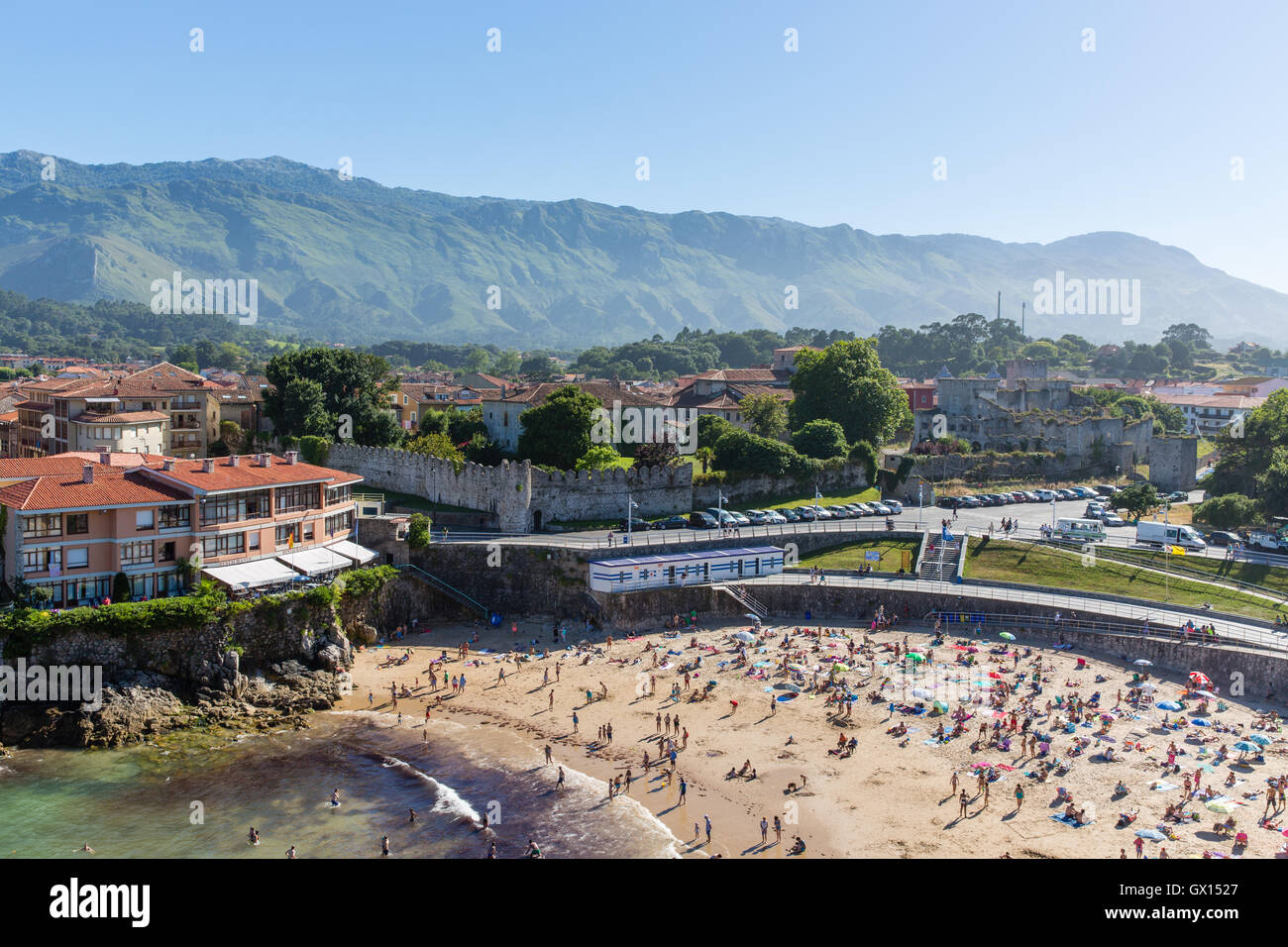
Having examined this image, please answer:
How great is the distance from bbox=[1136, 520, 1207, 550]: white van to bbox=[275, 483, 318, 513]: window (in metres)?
45.2

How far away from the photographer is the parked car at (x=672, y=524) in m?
57.9

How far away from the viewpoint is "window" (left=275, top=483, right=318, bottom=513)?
48.4 meters

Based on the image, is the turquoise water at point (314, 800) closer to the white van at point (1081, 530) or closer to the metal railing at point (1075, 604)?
the metal railing at point (1075, 604)

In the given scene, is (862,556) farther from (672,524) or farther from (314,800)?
(314,800)

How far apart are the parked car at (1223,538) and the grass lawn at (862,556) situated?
16.1 meters

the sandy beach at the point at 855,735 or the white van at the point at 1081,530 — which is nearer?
the sandy beach at the point at 855,735

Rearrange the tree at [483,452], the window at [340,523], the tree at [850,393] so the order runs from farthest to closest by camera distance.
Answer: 1. the tree at [850,393]
2. the tree at [483,452]
3. the window at [340,523]

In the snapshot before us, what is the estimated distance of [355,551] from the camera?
50.3m

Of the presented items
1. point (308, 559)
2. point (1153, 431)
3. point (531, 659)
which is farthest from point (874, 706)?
point (1153, 431)

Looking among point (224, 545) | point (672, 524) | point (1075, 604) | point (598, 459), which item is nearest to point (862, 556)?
point (672, 524)

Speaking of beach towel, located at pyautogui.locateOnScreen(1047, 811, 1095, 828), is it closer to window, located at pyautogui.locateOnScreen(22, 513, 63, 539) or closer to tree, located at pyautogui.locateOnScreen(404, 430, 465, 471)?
window, located at pyautogui.locateOnScreen(22, 513, 63, 539)

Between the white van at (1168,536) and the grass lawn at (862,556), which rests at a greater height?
the white van at (1168,536)

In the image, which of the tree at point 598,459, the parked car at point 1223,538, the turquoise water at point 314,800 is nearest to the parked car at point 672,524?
the tree at point 598,459

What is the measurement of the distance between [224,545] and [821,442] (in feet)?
133
